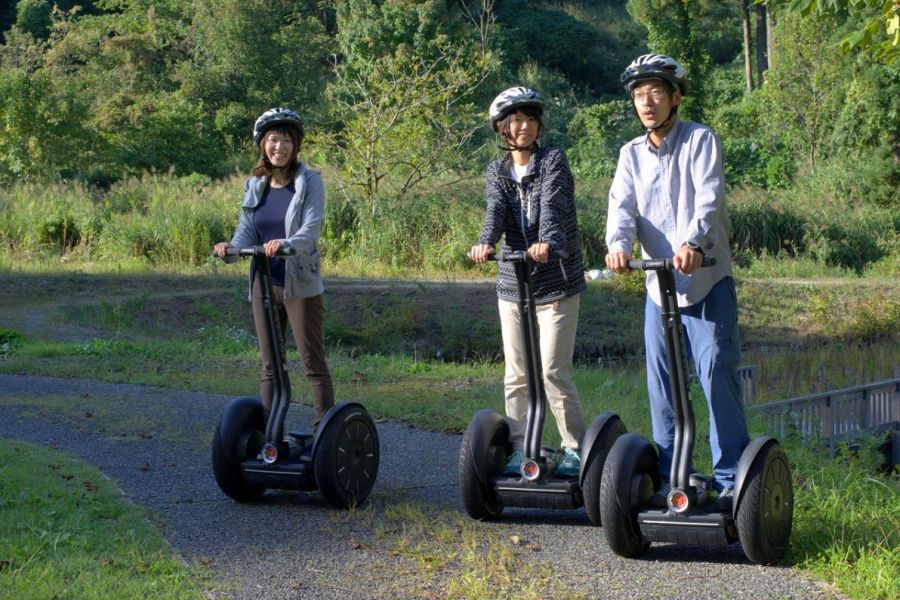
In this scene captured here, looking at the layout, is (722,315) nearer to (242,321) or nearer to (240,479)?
(240,479)

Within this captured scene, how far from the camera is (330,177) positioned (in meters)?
25.2

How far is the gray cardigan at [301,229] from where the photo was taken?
6609mm

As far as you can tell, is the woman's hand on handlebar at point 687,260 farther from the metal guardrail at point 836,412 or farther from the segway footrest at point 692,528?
the metal guardrail at point 836,412

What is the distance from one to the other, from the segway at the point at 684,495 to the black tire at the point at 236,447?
2.16 metres

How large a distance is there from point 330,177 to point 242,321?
8.00 m

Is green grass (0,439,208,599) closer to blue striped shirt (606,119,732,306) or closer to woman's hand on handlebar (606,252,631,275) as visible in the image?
woman's hand on handlebar (606,252,631,275)

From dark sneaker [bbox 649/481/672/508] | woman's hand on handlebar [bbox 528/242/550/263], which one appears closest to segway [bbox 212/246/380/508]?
woman's hand on handlebar [bbox 528/242/550/263]

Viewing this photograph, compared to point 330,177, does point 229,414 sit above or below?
below

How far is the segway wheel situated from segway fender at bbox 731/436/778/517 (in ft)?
1.32

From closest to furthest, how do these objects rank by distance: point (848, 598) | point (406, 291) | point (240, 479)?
point (848, 598) < point (240, 479) < point (406, 291)

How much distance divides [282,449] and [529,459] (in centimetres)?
143

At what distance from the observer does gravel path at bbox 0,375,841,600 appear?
5172 mm

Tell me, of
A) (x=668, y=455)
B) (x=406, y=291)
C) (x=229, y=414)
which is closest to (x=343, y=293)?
(x=406, y=291)

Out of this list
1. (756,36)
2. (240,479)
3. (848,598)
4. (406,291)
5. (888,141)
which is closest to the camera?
(848,598)
